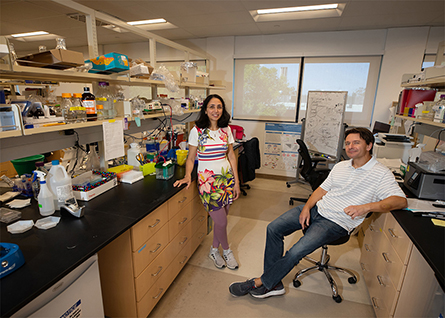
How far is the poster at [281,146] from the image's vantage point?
427cm

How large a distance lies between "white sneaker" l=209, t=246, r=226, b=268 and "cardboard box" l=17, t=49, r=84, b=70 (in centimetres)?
180

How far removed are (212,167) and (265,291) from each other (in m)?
1.03

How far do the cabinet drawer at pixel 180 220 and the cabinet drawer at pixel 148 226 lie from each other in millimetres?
113

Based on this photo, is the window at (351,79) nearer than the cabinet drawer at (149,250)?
No

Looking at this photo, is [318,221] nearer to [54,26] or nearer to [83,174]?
[83,174]

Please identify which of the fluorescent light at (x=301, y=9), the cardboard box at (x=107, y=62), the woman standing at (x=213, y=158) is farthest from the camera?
the fluorescent light at (x=301, y=9)

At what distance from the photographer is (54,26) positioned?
352 centimetres

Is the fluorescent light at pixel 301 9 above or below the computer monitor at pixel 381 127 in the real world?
above

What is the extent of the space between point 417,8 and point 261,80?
2196 millimetres

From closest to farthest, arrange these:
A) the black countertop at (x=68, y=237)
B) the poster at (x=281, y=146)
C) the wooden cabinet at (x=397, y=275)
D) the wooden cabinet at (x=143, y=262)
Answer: the black countertop at (x=68, y=237) < the wooden cabinet at (x=397, y=275) < the wooden cabinet at (x=143, y=262) < the poster at (x=281, y=146)

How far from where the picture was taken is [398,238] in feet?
4.64

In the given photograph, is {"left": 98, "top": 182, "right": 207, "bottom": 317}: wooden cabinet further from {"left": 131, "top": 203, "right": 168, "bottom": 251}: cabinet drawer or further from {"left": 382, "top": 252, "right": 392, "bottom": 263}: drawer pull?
{"left": 382, "top": 252, "right": 392, "bottom": 263}: drawer pull

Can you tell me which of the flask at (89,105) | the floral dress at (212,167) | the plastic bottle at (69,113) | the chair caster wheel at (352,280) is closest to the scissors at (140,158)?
the floral dress at (212,167)

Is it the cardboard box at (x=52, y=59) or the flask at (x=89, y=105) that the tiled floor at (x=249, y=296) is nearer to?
the flask at (x=89, y=105)
